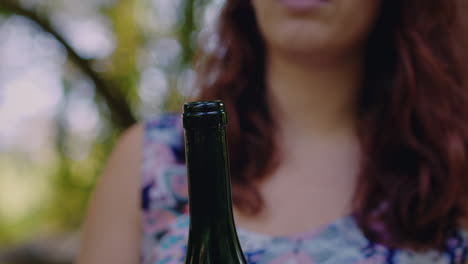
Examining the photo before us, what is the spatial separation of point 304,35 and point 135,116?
4.70 feet

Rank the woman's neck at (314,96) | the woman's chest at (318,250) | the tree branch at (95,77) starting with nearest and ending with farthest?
the woman's chest at (318,250)
the woman's neck at (314,96)
the tree branch at (95,77)

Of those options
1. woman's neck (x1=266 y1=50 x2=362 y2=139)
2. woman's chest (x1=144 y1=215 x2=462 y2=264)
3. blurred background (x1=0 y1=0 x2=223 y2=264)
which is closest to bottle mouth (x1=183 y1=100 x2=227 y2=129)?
woman's chest (x1=144 y1=215 x2=462 y2=264)

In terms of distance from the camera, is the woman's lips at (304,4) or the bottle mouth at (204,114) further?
the woman's lips at (304,4)

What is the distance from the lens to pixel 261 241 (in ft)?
2.76

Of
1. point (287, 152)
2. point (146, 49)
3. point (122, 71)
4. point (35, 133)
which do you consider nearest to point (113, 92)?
point (122, 71)

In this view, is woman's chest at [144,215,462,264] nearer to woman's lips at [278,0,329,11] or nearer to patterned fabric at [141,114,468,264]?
patterned fabric at [141,114,468,264]

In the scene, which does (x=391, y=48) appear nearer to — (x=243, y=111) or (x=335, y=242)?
(x=243, y=111)

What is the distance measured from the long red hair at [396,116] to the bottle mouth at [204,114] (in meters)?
0.51

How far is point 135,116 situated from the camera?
215cm

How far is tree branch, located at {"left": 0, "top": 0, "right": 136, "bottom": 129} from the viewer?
A: 6.50 ft

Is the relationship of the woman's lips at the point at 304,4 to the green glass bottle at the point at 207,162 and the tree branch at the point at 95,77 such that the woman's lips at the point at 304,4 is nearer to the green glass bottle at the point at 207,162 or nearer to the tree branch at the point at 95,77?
the green glass bottle at the point at 207,162

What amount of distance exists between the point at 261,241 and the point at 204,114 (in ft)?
1.65

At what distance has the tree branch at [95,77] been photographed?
6.50ft

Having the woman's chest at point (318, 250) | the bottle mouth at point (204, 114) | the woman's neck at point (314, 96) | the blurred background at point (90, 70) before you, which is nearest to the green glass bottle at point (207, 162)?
the bottle mouth at point (204, 114)
